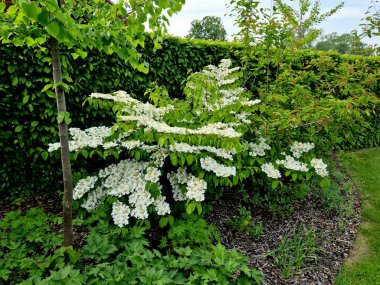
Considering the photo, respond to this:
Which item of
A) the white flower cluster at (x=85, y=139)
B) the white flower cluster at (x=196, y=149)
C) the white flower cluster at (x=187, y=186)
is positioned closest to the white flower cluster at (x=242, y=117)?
the white flower cluster at (x=196, y=149)

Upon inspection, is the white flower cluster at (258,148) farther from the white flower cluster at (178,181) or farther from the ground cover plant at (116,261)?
the ground cover plant at (116,261)

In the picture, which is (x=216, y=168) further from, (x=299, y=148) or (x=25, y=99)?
(x=25, y=99)

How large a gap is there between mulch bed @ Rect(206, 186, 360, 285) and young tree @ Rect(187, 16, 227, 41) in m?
44.1

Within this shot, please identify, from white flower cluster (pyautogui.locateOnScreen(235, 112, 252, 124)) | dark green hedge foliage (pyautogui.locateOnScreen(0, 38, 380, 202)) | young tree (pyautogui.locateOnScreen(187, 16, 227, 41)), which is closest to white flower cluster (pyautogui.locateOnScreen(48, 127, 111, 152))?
dark green hedge foliage (pyautogui.locateOnScreen(0, 38, 380, 202))

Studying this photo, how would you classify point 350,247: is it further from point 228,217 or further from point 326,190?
point 228,217

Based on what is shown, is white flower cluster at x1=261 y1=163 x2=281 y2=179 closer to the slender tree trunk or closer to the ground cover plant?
the ground cover plant

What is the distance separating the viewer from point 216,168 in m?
2.55

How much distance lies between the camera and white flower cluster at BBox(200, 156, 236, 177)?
2.53 meters

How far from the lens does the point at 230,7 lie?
13.1 ft

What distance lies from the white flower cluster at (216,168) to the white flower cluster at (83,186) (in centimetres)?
102

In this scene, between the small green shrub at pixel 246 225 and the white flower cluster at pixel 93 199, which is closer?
the white flower cluster at pixel 93 199

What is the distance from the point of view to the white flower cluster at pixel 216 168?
253 centimetres

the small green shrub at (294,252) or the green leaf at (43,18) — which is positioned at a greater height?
the green leaf at (43,18)

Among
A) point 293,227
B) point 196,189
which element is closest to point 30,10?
point 196,189
